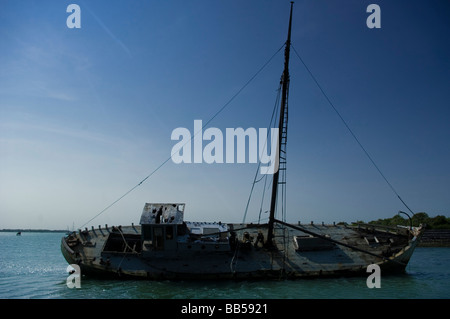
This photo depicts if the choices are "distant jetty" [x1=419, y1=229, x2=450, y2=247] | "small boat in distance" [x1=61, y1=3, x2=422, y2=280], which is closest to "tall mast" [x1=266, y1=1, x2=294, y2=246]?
"small boat in distance" [x1=61, y1=3, x2=422, y2=280]

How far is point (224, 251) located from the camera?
26000 mm

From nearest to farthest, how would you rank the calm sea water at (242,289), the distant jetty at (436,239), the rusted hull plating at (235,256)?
the calm sea water at (242,289), the rusted hull plating at (235,256), the distant jetty at (436,239)

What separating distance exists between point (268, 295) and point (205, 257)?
24.2ft

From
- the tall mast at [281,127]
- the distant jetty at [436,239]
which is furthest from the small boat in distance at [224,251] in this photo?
the distant jetty at [436,239]

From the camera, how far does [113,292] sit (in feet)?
69.3

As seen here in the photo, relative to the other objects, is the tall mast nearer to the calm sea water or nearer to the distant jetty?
the calm sea water

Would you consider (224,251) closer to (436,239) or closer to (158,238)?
(158,238)

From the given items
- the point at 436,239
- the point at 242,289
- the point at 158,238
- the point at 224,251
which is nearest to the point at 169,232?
the point at 158,238

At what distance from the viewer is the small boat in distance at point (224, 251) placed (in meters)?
24.0

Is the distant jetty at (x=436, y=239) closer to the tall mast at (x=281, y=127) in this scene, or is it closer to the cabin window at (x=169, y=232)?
the tall mast at (x=281, y=127)

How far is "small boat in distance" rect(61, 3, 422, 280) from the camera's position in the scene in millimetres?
24031

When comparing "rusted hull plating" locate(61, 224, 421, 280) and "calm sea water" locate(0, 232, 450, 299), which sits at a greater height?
"rusted hull plating" locate(61, 224, 421, 280)

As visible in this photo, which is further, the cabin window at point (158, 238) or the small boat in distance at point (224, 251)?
the cabin window at point (158, 238)
